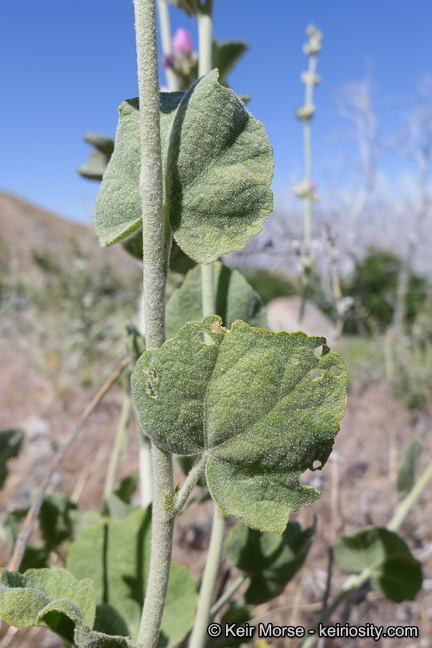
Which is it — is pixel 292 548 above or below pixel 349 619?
above

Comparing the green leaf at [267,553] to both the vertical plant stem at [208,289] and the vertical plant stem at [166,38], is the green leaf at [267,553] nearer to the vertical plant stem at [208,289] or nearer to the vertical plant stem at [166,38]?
the vertical plant stem at [208,289]

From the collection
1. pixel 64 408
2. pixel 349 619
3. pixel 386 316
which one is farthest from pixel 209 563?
pixel 386 316

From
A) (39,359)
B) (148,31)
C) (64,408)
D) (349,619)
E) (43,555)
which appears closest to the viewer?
(148,31)

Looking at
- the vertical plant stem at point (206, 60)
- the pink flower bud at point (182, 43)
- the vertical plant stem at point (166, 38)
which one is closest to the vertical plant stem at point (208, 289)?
the vertical plant stem at point (206, 60)

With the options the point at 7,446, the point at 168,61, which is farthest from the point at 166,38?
the point at 7,446

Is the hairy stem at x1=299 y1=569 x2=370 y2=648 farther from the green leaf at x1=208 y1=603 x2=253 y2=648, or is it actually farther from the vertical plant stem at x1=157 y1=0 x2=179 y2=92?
the vertical plant stem at x1=157 y1=0 x2=179 y2=92

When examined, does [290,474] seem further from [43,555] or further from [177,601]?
[43,555]

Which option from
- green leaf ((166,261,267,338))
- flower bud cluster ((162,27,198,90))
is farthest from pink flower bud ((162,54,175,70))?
green leaf ((166,261,267,338))
